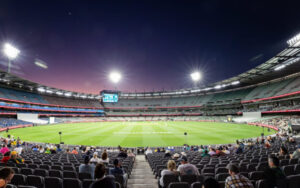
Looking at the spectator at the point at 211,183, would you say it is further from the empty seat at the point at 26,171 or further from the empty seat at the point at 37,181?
the empty seat at the point at 26,171

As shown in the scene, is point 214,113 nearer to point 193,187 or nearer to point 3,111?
point 193,187

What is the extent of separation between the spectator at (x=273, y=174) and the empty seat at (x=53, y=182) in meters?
6.07

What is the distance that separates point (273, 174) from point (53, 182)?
21.2 ft

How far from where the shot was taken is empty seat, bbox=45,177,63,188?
445cm

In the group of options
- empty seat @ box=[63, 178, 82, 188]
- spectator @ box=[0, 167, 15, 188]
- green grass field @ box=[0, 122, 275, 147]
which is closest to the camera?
spectator @ box=[0, 167, 15, 188]

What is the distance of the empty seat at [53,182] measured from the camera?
4453 mm

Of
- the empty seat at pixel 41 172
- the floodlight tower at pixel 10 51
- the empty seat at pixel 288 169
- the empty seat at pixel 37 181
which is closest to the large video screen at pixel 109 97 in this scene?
the floodlight tower at pixel 10 51

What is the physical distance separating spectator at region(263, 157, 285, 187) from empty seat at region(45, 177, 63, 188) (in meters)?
6.07

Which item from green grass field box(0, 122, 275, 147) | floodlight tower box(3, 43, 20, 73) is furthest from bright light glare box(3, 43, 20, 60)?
green grass field box(0, 122, 275, 147)

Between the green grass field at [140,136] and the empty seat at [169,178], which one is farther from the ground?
the empty seat at [169,178]

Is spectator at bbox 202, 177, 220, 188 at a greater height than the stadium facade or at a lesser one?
lesser

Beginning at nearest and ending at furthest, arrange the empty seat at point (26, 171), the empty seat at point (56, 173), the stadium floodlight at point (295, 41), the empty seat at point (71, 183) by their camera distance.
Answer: the empty seat at point (71, 183) → the empty seat at point (56, 173) → the empty seat at point (26, 171) → the stadium floodlight at point (295, 41)

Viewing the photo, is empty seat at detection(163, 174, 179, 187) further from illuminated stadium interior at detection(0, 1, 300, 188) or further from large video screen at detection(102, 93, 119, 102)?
large video screen at detection(102, 93, 119, 102)

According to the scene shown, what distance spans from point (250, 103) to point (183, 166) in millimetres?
71898
